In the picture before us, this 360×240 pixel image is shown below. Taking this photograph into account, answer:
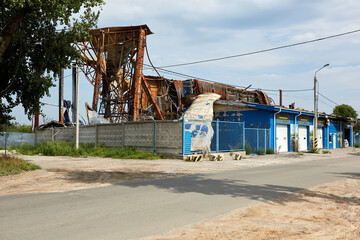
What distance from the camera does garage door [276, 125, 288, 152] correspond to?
30.3 m

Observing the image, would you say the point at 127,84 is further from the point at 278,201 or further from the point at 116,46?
the point at 278,201

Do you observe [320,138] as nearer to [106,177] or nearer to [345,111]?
[345,111]

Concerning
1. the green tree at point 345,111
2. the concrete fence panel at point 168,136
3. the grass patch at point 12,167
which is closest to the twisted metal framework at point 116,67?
the concrete fence panel at point 168,136

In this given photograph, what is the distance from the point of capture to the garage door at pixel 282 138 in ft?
99.5

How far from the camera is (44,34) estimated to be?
1502 cm

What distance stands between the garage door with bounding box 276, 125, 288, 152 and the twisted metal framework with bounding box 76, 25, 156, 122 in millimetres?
13188

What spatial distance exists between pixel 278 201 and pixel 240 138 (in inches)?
Answer: 711

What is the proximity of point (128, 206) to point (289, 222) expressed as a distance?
10.9 feet

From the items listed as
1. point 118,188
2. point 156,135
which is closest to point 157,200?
point 118,188

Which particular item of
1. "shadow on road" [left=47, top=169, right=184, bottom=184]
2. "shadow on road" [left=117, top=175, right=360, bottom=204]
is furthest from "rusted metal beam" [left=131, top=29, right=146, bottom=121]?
"shadow on road" [left=117, top=175, right=360, bottom=204]

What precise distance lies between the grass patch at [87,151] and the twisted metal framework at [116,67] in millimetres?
5853

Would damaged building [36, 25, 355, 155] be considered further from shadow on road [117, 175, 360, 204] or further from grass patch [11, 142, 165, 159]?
shadow on road [117, 175, 360, 204]

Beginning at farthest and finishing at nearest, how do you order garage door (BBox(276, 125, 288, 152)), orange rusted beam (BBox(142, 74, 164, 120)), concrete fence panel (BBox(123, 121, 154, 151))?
orange rusted beam (BBox(142, 74, 164, 120)) → garage door (BBox(276, 125, 288, 152)) → concrete fence panel (BBox(123, 121, 154, 151))

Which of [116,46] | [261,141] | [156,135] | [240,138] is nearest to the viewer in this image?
[156,135]
